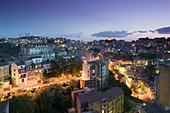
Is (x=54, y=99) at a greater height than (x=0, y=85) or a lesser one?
lesser

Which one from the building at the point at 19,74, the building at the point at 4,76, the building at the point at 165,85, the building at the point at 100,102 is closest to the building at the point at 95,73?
the building at the point at 100,102

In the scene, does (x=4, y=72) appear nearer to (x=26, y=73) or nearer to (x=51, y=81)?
(x=26, y=73)

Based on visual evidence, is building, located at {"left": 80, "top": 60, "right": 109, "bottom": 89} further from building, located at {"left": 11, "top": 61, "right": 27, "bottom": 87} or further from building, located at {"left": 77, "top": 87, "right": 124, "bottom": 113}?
building, located at {"left": 11, "top": 61, "right": 27, "bottom": 87}

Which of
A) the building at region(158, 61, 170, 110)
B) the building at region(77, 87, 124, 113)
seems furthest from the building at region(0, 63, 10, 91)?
the building at region(158, 61, 170, 110)

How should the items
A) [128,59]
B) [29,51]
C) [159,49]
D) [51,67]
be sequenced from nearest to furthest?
[51,67], [29,51], [128,59], [159,49]

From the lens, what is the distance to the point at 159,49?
46.3 meters

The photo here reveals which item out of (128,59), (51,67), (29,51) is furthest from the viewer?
(128,59)

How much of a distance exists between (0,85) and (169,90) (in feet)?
52.8

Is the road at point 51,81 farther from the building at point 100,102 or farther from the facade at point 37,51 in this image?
the building at point 100,102

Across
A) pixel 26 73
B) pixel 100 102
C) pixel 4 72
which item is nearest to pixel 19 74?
pixel 26 73

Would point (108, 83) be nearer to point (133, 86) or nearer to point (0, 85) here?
point (133, 86)

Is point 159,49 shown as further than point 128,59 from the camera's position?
Yes

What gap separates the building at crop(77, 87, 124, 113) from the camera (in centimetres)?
1044

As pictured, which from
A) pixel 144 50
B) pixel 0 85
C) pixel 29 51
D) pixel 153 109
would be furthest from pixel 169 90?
pixel 144 50
